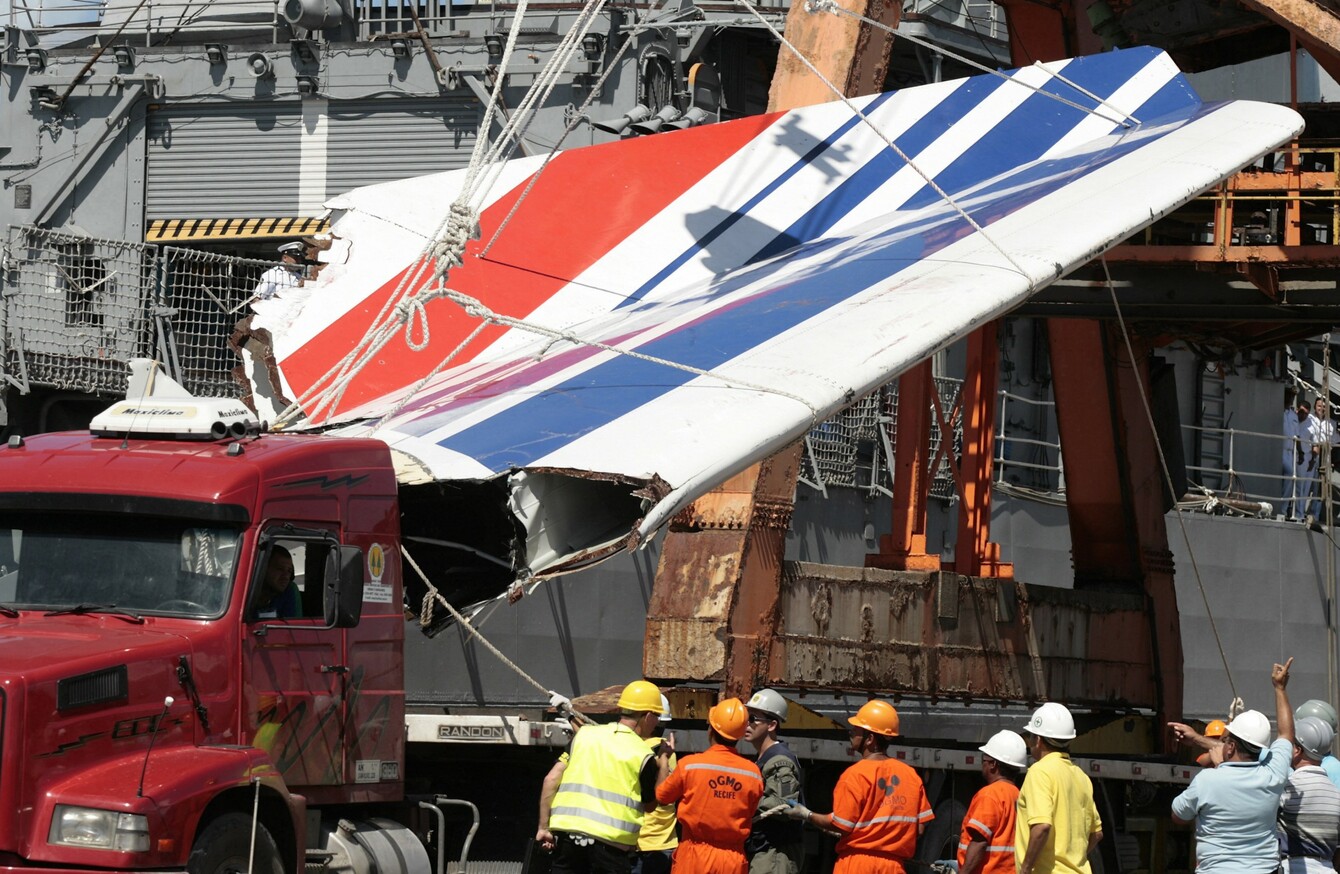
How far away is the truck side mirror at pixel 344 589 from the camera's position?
8680 millimetres

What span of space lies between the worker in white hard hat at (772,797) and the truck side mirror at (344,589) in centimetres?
298

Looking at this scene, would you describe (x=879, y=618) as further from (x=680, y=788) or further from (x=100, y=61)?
(x=100, y=61)

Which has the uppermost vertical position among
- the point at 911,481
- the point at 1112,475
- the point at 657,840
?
the point at 1112,475

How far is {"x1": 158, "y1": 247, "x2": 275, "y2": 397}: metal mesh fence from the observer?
1959 centimetres

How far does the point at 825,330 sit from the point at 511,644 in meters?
10.1

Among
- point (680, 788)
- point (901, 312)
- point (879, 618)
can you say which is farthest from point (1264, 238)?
point (680, 788)

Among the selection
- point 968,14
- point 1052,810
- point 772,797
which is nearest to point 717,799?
point 772,797

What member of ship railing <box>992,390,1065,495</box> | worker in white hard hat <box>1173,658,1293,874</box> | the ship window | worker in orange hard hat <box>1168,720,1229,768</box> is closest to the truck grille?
worker in orange hard hat <box>1168,720,1229,768</box>

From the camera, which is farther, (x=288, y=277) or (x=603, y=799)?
(x=288, y=277)

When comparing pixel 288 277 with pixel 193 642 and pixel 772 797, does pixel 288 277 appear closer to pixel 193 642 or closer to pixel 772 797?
pixel 772 797

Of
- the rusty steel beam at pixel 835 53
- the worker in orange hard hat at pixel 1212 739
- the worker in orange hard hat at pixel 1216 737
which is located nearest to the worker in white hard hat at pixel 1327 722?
the worker in orange hard hat at pixel 1216 737

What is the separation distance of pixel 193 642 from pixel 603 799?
254cm

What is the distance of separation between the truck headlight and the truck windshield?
121 cm

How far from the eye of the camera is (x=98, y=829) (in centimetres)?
755
